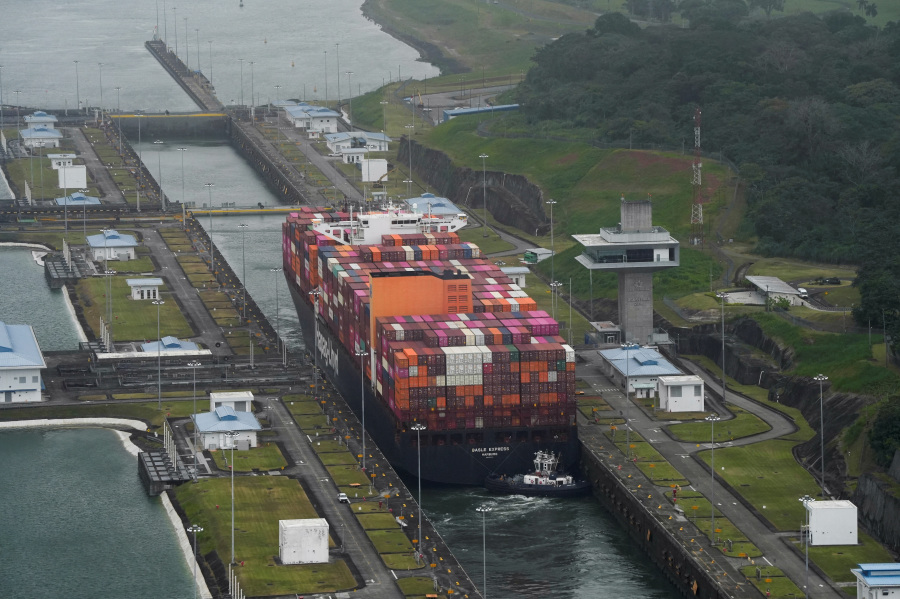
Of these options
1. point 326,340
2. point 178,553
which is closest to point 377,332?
point 326,340

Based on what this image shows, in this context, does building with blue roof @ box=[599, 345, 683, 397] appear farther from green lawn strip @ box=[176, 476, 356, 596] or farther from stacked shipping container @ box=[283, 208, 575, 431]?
green lawn strip @ box=[176, 476, 356, 596]

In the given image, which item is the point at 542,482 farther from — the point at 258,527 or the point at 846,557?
the point at 846,557

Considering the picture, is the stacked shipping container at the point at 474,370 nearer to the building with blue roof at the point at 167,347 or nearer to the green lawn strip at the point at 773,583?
the building with blue roof at the point at 167,347

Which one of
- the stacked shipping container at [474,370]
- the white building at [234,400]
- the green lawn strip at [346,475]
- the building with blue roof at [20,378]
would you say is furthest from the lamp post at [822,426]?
the building with blue roof at [20,378]

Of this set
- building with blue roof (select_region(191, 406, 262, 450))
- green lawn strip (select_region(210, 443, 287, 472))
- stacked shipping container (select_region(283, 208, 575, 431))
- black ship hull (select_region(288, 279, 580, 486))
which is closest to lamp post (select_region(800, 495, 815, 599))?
black ship hull (select_region(288, 279, 580, 486))

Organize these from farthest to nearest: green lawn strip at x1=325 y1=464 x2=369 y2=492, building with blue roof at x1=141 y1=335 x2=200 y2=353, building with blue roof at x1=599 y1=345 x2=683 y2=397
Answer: building with blue roof at x1=141 y1=335 x2=200 y2=353 → building with blue roof at x1=599 y1=345 x2=683 y2=397 → green lawn strip at x1=325 y1=464 x2=369 y2=492
